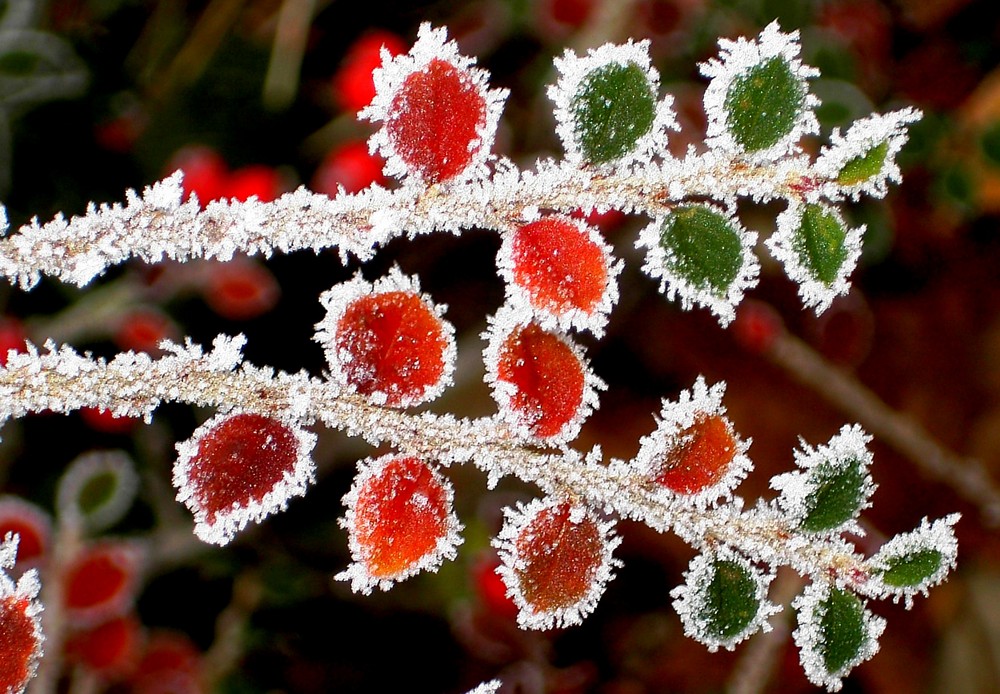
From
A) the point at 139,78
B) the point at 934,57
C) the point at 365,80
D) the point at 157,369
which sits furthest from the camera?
the point at 934,57

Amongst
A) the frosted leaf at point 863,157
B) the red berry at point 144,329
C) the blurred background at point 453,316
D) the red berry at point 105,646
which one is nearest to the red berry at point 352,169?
the blurred background at point 453,316

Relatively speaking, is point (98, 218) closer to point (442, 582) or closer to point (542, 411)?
point (542, 411)

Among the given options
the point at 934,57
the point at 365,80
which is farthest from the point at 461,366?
the point at 934,57

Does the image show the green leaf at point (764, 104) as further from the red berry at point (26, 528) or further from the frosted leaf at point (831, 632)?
the red berry at point (26, 528)

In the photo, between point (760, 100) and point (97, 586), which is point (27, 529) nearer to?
point (97, 586)

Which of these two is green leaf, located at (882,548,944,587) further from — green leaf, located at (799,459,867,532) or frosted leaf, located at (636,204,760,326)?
frosted leaf, located at (636,204,760,326)

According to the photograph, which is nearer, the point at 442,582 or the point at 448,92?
the point at 448,92

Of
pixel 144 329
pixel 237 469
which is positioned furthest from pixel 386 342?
pixel 144 329
